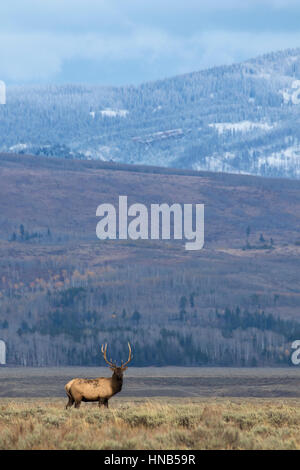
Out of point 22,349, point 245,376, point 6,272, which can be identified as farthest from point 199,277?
point 245,376

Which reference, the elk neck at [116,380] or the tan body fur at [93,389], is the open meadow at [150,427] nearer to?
the tan body fur at [93,389]

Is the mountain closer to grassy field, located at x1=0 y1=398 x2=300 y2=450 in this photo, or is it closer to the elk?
the elk

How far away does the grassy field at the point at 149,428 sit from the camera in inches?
870

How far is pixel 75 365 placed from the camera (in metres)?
105

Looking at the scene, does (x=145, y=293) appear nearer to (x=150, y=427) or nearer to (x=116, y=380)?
(x=116, y=380)

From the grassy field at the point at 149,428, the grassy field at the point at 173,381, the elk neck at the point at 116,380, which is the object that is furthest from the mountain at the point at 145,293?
the grassy field at the point at 149,428

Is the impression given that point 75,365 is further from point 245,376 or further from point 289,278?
point 289,278

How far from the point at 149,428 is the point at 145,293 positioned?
10703cm

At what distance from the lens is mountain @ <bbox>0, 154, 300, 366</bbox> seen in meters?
110

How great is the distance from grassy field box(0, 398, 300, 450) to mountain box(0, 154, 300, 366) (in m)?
77.7

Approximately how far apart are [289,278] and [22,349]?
4511 centimetres

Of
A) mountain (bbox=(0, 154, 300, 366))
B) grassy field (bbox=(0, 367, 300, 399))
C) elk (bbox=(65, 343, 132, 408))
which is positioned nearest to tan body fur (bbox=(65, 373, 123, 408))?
elk (bbox=(65, 343, 132, 408))

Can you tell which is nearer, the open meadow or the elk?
the open meadow

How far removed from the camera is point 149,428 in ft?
82.4
